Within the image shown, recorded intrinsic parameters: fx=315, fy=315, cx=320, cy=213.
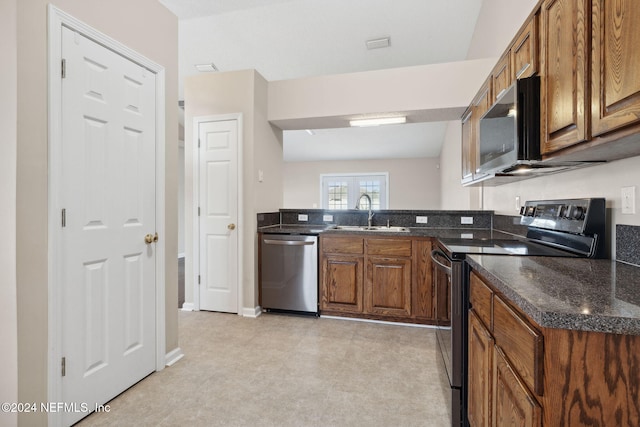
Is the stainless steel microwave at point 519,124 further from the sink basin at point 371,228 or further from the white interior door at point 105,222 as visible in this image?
the white interior door at point 105,222

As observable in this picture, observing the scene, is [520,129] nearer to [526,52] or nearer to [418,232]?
[526,52]

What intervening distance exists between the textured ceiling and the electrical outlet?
8.16 feet

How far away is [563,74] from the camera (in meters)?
1.21

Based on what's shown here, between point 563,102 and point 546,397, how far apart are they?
106cm

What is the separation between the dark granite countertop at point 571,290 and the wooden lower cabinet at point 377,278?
1.49 meters

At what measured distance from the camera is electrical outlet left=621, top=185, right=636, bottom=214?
1.25 metres

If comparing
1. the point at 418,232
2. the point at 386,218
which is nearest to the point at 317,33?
the point at 386,218

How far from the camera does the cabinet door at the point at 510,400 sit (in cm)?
81

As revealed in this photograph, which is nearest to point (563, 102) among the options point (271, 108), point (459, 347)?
point (459, 347)

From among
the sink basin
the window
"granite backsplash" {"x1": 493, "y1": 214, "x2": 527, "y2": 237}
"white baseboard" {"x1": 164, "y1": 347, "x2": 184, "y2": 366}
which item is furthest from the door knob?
the window

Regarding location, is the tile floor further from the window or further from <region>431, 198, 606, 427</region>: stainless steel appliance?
the window

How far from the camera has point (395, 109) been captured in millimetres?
3090

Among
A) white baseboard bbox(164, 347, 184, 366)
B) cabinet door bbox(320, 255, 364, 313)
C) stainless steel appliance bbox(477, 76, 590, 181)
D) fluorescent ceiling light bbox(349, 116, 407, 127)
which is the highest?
fluorescent ceiling light bbox(349, 116, 407, 127)

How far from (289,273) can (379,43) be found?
2.77m
